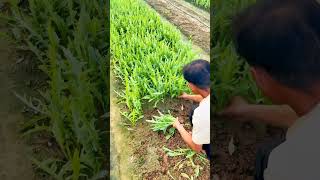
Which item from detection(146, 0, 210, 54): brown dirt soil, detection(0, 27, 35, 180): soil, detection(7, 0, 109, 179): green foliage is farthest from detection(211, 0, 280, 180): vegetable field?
detection(0, 27, 35, 180): soil

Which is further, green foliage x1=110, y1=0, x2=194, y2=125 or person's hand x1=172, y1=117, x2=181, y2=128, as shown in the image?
green foliage x1=110, y1=0, x2=194, y2=125

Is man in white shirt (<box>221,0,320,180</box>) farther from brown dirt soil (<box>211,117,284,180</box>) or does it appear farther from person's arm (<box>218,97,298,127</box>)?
brown dirt soil (<box>211,117,284,180</box>)

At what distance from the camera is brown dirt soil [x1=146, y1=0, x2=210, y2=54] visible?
2713 mm

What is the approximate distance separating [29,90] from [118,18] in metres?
0.61

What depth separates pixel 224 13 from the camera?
8.77ft

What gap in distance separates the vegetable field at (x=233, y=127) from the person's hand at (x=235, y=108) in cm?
2

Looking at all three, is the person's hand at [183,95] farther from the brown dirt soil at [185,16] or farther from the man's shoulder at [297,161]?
the man's shoulder at [297,161]

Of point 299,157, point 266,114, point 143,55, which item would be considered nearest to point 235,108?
point 266,114

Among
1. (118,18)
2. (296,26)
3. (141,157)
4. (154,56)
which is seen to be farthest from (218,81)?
(296,26)

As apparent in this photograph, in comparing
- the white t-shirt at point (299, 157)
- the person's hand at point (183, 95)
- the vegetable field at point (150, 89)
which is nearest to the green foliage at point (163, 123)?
the vegetable field at point (150, 89)

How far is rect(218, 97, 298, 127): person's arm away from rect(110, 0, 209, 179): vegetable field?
0.24 metres

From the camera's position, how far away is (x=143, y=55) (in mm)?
2467

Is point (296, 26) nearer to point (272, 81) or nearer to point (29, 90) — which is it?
point (272, 81)

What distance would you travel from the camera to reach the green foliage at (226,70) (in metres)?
2.25
